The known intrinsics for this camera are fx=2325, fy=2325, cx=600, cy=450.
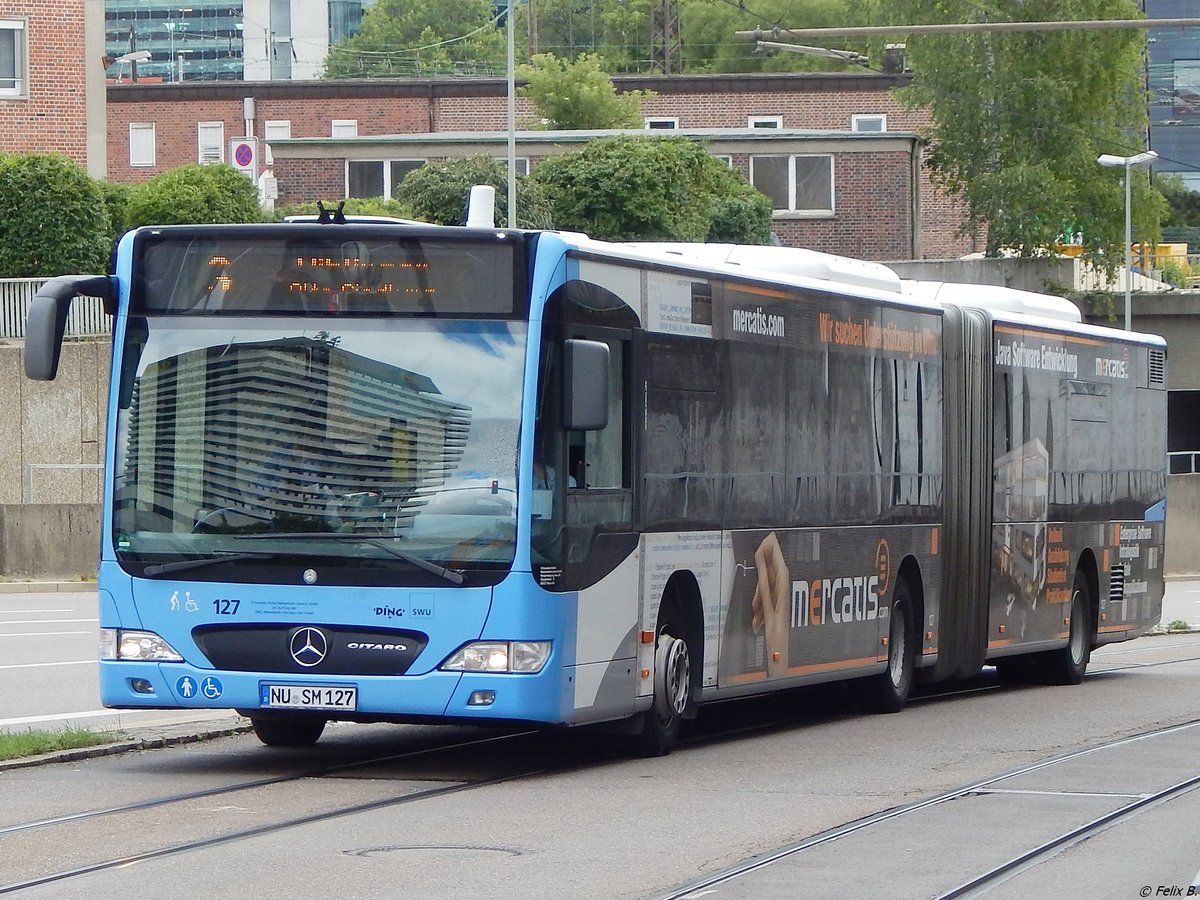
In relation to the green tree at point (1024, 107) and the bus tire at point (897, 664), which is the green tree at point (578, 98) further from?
the bus tire at point (897, 664)

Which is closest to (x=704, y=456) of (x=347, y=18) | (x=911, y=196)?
(x=911, y=196)

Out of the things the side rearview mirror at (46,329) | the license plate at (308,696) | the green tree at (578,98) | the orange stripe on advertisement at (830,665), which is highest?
the green tree at (578,98)

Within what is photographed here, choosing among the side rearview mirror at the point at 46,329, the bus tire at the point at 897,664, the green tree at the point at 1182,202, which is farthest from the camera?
the green tree at the point at 1182,202

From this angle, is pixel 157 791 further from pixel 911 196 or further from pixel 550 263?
pixel 911 196

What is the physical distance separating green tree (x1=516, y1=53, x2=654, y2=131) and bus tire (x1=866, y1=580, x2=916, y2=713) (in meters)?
58.2

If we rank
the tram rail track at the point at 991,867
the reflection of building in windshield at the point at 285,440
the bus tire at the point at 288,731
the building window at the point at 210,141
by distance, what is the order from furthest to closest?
the building window at the point at 210,141 → the bus tire at the point at 288,731 → the reflection of building in windshield at the point at 285,440 → the tram rail track at the point at 991,867

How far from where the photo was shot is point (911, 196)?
207ft

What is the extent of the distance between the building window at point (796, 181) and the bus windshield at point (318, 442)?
51.5 meters

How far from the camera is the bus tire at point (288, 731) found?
1370 centimetres

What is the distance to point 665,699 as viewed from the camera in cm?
1354

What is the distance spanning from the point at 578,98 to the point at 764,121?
21.7ft

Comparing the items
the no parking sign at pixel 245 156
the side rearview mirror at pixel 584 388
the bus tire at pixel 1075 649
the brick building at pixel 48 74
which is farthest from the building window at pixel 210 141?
the side rearview mirror at pixel 584 388

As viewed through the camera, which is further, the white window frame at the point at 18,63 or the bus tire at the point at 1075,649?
the white window frame at the point at 18,63

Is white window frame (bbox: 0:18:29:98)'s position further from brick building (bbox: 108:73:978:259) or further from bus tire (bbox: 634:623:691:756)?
bus tire (bbox: 634:623:691:756)
